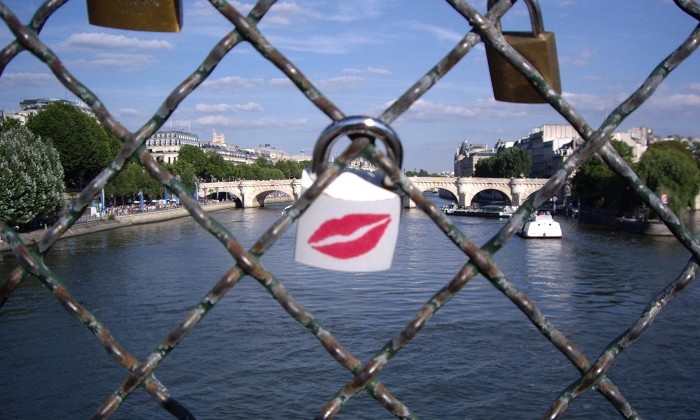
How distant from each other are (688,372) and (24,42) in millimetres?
8609

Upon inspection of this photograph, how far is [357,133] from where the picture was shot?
2.35 ft

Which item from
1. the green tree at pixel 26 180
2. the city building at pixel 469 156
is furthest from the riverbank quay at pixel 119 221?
the city building at pixel 469 156

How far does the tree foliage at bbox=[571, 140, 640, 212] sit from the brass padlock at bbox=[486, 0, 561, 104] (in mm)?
24756

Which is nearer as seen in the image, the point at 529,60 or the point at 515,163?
the point at 529,60

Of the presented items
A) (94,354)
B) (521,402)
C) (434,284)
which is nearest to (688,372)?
(521,402)

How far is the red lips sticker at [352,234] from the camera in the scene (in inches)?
29.0

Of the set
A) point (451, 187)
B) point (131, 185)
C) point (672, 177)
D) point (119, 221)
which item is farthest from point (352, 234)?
point (451, 187)

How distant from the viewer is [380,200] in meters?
0.73

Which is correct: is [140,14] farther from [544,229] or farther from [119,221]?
[119,221]

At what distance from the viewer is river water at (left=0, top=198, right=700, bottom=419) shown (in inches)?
279

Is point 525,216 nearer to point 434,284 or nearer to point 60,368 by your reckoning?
→ point 60,368

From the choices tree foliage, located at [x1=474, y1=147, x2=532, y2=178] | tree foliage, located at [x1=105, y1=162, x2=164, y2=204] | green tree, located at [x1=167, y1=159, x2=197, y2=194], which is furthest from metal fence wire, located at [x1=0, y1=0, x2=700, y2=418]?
tree foliage, located at [x1=474, y1=147, x2=532, y2=178]

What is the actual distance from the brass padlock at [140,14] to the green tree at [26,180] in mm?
17739

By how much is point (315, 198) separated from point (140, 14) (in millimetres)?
319
